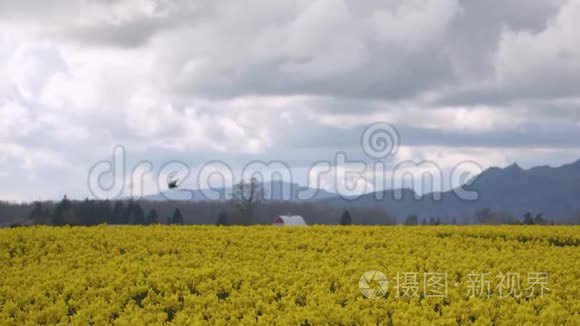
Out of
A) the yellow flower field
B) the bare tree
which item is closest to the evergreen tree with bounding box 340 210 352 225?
the bare tree

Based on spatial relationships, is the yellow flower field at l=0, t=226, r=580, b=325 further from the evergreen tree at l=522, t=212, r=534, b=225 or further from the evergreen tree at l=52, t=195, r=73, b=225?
the evergreen tree at l=52, t=195, r=73, b=225

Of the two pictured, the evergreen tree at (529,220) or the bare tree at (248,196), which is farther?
the bare tree at (248,196)

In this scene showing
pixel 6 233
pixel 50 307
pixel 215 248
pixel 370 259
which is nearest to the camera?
pixel 50 307

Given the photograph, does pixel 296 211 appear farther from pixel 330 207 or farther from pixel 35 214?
pixel 35 214

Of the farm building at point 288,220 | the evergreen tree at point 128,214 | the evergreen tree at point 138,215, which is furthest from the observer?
the evergreen tree at point 128,214

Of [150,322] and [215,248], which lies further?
[215,248]

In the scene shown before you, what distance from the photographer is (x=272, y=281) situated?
10469mm

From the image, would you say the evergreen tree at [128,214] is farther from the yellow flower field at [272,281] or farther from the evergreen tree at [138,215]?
the yellow flower field at [272,281]

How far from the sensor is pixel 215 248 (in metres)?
14.7

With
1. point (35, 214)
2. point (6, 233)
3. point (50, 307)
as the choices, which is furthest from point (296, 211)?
point (50, 307)

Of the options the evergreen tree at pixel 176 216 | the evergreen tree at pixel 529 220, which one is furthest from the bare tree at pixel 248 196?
the evergreen tree at pixel 529 220

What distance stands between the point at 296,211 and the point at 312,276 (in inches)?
4095

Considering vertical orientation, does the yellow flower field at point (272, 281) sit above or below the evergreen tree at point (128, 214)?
below

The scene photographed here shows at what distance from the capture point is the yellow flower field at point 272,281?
28.5 feet
